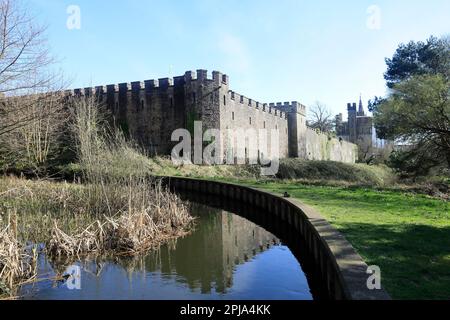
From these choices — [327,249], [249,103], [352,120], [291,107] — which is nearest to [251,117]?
[249,103]

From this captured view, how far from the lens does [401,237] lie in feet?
20.6

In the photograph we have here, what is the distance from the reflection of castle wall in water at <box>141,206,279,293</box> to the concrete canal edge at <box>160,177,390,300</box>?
0.82 meters

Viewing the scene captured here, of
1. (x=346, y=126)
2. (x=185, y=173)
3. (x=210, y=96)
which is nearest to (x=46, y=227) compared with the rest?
(x=185, y=173)

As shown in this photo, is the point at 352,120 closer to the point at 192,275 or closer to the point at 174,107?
the point at 174,107

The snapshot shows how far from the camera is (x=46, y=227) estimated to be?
333 inches

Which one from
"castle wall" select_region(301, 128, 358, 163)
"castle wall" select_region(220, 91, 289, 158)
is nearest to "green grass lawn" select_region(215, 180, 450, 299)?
"castle wall" select_region(220, 91, 289, 158)

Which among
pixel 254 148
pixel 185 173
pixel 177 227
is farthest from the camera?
pixel 254 148

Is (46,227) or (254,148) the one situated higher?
(254,148)

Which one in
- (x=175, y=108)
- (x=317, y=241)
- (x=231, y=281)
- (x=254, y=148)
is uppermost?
(x=175, y=108)

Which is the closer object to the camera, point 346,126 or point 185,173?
point 185,173

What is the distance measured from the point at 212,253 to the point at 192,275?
147 cm

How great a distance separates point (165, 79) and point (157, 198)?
1661cm
